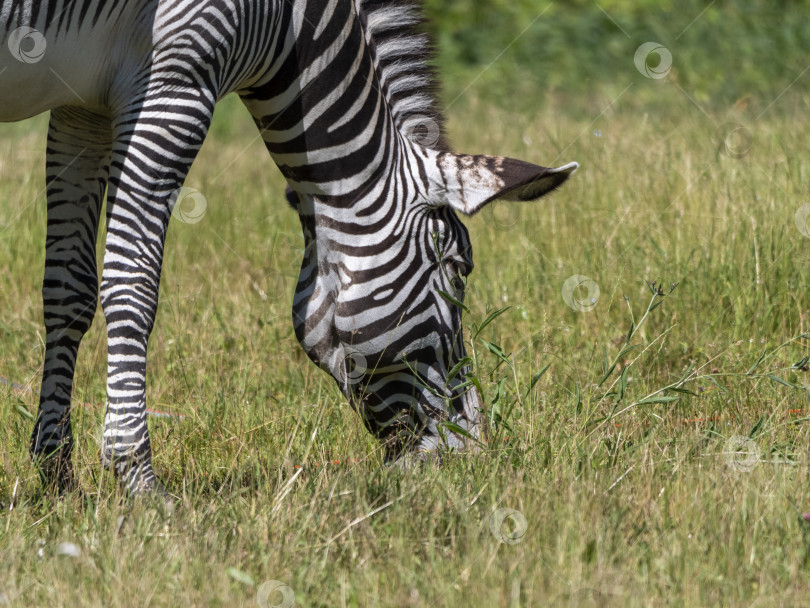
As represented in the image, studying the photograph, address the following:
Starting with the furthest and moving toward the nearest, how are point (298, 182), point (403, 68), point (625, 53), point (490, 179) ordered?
point (625, 53), point (403, 68), point (298, 182), point (490, 179)

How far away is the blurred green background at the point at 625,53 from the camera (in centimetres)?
1180

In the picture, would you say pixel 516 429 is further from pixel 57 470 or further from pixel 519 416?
→ pixel 57 470

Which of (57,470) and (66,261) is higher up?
(66,261)

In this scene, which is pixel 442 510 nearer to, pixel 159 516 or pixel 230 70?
pixel 159 516

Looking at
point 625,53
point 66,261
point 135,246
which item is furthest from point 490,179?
point 625,53

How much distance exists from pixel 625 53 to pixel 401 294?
41.1ft

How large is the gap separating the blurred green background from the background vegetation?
308cm

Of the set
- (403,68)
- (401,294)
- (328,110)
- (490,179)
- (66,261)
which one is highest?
(403,68)

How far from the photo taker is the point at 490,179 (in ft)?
11.3

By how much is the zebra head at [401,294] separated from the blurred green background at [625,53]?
653 centimetres

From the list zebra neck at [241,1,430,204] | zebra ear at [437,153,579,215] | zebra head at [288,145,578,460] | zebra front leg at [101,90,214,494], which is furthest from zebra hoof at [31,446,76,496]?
zebra ear at [437,153,579,215]

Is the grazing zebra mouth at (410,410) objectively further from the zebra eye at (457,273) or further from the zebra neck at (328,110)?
the zebra neck at (328,110)

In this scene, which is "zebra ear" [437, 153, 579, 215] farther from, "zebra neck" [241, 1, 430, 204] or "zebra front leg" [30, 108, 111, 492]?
"zebra front leg" [30, 108, 111, 492]

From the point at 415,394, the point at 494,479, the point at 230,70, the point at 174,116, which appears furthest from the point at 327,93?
the point at 494,479
